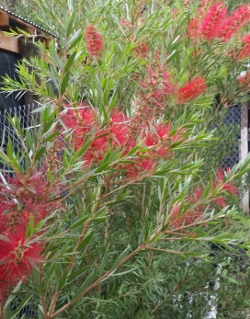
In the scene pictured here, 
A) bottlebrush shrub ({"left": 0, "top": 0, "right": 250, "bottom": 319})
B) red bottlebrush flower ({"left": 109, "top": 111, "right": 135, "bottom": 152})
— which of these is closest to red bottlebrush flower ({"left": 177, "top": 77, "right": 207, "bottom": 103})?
bottlebrush shrub ({"left": 0, "top": 0, "right": 250, "bottom": 319})

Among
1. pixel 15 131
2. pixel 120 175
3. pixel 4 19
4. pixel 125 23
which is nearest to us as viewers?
pixel 15 131

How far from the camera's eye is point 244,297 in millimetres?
2020

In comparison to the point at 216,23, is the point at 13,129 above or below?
below

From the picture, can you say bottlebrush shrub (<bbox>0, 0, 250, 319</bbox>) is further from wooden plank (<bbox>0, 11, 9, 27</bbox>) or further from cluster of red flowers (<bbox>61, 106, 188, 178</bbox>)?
wooden plank (<bbox>0, 11, 9, 27</bbox>)

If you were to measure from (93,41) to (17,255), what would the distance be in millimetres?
943

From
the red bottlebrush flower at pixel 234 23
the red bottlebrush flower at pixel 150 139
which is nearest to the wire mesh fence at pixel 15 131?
the red bottlebrush flower at pixel 150 139

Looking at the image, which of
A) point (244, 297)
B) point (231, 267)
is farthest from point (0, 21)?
point (244, 297)

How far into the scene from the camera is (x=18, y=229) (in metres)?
0.95

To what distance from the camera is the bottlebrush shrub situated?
3.40 ft

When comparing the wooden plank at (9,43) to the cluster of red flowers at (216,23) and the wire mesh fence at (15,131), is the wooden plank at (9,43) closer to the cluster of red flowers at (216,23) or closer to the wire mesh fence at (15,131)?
the wire mesh fence at (15,131)

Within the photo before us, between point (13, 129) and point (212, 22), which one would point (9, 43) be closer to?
point (13, 129)

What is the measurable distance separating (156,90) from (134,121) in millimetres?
174

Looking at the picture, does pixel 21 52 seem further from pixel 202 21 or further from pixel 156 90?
pixel 156 90

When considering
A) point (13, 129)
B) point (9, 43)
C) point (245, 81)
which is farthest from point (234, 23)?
point (9, 43)
